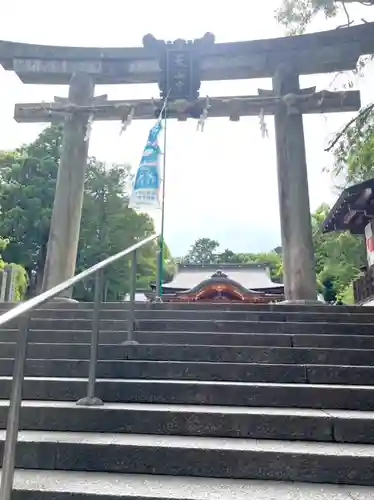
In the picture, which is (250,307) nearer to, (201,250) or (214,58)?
(214,58)

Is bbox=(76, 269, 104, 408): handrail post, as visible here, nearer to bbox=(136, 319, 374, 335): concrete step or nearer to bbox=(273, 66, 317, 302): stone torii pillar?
bbox=(136, 319, 374, 335): concrete step

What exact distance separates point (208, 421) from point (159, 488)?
1.89 feet

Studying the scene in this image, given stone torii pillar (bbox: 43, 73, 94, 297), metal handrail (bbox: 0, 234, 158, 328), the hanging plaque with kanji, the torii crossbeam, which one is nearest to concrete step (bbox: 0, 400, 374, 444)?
metal handrail (bbox: 0, 234, 158, 328)

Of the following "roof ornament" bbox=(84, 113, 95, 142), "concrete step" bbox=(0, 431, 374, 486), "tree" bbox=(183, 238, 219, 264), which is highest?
"tree" bbox=(183, 238, 219, 264)

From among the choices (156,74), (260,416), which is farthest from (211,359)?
(156,74)

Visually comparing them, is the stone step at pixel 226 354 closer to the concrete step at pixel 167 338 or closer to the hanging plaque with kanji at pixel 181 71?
the concrete step at pixel 167 338

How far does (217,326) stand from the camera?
4.11 meters

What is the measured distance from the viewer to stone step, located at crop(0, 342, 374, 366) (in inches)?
134

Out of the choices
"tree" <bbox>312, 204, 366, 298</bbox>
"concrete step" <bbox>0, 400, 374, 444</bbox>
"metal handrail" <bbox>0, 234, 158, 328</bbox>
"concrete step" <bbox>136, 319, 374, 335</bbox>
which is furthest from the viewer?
"tree" <bbox>312, 204, 366, 298</bbox>

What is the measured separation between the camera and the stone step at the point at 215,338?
145 inches

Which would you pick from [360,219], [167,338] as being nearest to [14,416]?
[167,338]

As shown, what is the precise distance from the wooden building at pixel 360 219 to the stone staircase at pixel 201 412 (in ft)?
16.2

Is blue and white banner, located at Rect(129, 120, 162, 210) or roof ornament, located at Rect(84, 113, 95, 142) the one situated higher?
roof ornament, located at Rect(84, 113, 95, 142)

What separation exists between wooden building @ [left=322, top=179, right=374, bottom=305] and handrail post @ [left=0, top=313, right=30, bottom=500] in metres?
7.79
